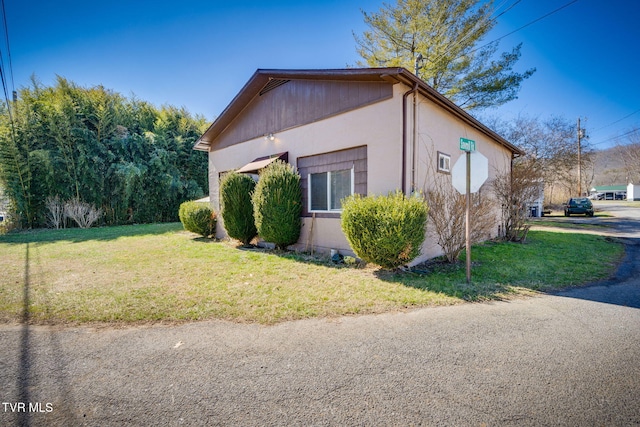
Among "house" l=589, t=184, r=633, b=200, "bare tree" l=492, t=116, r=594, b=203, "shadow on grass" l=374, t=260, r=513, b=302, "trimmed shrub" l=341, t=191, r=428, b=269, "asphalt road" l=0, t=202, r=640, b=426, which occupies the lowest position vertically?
"asphalt road" l=0, t=202, r=640, b=426

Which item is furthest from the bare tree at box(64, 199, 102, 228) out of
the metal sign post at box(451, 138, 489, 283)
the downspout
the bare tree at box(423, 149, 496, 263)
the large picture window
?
the metal sign post at box(451, 138, 489, 283)

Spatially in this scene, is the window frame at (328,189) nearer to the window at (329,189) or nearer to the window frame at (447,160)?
the window at (329,189)

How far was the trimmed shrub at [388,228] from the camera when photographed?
5.03 metres

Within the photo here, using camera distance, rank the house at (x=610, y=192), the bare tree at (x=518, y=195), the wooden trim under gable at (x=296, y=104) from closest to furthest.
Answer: the wooden trim under gable at (x=296, y=104), the bare tree at (x=518, y=195), the house at (x=610, y=192)

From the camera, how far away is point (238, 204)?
8664 mm

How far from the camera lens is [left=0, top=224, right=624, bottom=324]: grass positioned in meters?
3.64

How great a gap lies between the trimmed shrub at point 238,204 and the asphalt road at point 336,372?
5710 millimetres

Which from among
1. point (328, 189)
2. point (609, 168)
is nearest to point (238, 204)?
point (328, 189)

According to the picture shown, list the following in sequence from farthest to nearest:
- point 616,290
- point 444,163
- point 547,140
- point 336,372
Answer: point 547,140
point 444,163
point 616,290
point 336,372

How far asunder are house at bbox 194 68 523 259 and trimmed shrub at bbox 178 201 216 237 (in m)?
2.59

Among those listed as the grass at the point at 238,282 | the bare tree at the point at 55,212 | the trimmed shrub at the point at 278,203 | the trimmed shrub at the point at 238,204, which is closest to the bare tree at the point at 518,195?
the grass at the point at 238,282

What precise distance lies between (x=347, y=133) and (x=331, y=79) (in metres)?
1.61

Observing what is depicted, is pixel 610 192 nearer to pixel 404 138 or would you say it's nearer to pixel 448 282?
pixel 404 138

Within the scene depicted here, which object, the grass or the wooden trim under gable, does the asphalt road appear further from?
the wooden trim under gable
